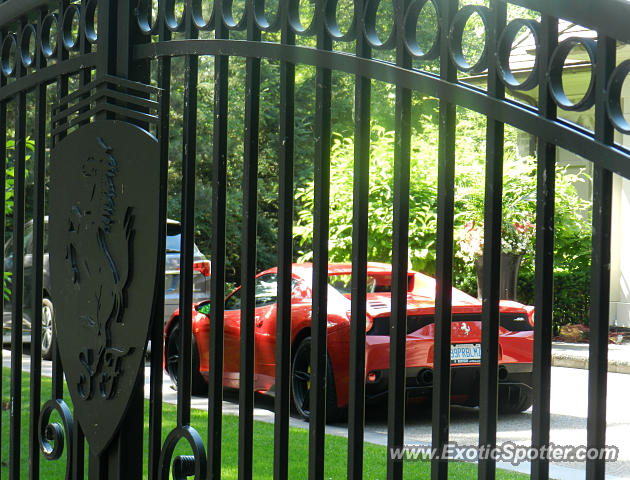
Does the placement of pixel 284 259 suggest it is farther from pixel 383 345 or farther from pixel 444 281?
pixel 383 345

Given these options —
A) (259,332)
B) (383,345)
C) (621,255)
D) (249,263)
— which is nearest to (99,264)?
(249,263)

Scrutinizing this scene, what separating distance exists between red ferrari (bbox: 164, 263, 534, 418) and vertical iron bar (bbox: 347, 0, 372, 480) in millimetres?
4896

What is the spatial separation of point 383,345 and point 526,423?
146 cm

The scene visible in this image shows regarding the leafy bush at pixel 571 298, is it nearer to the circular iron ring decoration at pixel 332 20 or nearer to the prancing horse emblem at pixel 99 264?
the prancing horse emblem at pixel 99 264

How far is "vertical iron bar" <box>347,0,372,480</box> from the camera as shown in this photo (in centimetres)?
185

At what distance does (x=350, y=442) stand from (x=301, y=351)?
5.71m

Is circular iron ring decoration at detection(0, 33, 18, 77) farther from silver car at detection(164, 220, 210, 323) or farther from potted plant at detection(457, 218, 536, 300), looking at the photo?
potted plant at detection(457, 218, 536, 300)

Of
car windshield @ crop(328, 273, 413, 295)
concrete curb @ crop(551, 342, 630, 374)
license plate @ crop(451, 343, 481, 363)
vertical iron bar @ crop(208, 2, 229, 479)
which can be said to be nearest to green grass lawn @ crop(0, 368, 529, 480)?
license plate @ crop(451, 343, 481, 363)

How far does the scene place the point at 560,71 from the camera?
1539 millimetres

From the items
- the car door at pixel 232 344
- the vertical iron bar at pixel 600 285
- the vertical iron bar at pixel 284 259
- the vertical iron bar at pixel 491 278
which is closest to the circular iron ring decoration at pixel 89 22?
the vertical iron bar at pixel 284 259

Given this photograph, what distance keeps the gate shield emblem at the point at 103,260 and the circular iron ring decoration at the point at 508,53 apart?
0.96 meters

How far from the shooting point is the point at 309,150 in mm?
24125

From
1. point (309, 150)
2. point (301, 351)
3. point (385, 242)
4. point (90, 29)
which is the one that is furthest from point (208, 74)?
point (90, 29)

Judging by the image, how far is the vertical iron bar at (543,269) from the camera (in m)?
1.54
